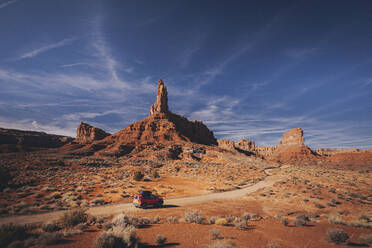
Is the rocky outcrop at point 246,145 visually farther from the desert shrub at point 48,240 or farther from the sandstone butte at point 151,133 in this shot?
the desert shrub at point 48,240

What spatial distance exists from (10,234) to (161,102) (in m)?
117

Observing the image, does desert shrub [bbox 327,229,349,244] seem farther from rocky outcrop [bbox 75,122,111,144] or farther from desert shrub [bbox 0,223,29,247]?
rocky outcrop [bbox 75,122,111,144]

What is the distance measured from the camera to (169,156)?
6881 centimetres

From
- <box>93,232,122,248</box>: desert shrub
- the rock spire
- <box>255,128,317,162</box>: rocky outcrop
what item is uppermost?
the rock spire

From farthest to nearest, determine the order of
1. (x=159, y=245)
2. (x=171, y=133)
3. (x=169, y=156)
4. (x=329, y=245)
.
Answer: (x=171, y=133) < (x=169, y=156) < (x=329, y=245) < (x=159, y=245)

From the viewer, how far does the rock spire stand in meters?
121

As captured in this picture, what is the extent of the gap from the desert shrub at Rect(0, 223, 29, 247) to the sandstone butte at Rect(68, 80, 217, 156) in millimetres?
70689

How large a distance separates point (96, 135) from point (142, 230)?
139451mm

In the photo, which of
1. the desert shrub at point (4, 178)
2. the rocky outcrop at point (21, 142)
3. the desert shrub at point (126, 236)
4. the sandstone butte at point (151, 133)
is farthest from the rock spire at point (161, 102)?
the desert shrub at point (126, 236)

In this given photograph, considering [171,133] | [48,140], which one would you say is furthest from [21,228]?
[48,140]

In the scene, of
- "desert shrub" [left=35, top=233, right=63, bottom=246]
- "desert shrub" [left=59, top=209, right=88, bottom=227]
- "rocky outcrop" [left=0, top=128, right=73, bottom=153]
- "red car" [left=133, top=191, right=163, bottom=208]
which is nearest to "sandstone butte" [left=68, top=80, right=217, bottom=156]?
"rocky outcrop" [left=0, top=128, right=73, bottom=153]

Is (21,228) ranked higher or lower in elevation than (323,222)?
higher

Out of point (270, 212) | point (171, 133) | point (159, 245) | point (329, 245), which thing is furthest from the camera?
point (171, 133)

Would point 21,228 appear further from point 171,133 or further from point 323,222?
point 171,133
